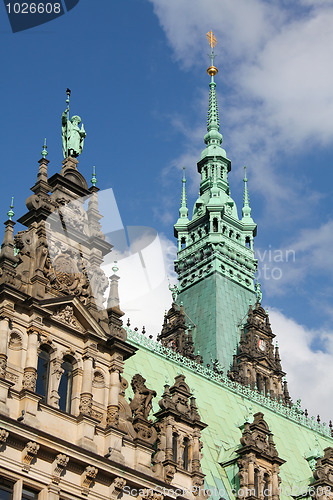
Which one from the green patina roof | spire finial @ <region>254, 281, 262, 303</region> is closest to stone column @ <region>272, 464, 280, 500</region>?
the green patina roof

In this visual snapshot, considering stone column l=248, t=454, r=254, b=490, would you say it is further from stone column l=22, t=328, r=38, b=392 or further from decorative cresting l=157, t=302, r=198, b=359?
decorative cresting l=157, t=302, r=198, b=359

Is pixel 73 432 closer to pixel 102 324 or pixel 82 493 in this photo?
pixel 82 493

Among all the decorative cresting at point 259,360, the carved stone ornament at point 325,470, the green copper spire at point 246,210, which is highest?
the green copper spire at point 246,210

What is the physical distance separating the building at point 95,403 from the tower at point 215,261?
18013mm

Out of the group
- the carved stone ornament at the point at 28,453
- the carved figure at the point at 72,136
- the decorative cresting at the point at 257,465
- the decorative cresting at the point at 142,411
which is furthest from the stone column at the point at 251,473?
the carved figure at the point at 72,136

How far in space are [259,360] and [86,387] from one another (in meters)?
36.6

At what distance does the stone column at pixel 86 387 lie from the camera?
39344 millimetres

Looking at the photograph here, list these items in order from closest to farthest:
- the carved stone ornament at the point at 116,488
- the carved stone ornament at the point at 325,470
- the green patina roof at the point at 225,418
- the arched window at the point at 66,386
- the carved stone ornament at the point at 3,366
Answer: the carved stone ornament at the point at 3,366 < the carved stone ornament at the point at 116,488 < the arched window at the point at 66,386 < the green patina roof at the point at 225,418 < the carved stone ornament at the point at 325,470

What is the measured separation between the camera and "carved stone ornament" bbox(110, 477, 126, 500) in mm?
38125

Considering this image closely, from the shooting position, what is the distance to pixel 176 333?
247ft

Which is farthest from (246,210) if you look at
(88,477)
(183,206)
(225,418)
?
(88,477)

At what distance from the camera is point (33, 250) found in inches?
1670

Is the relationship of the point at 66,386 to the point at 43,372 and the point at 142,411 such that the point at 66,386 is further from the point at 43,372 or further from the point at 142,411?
the point at 142,411

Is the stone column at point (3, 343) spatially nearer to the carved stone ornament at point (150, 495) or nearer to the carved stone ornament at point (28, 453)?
the carved stone ornament at point (28, 453)
